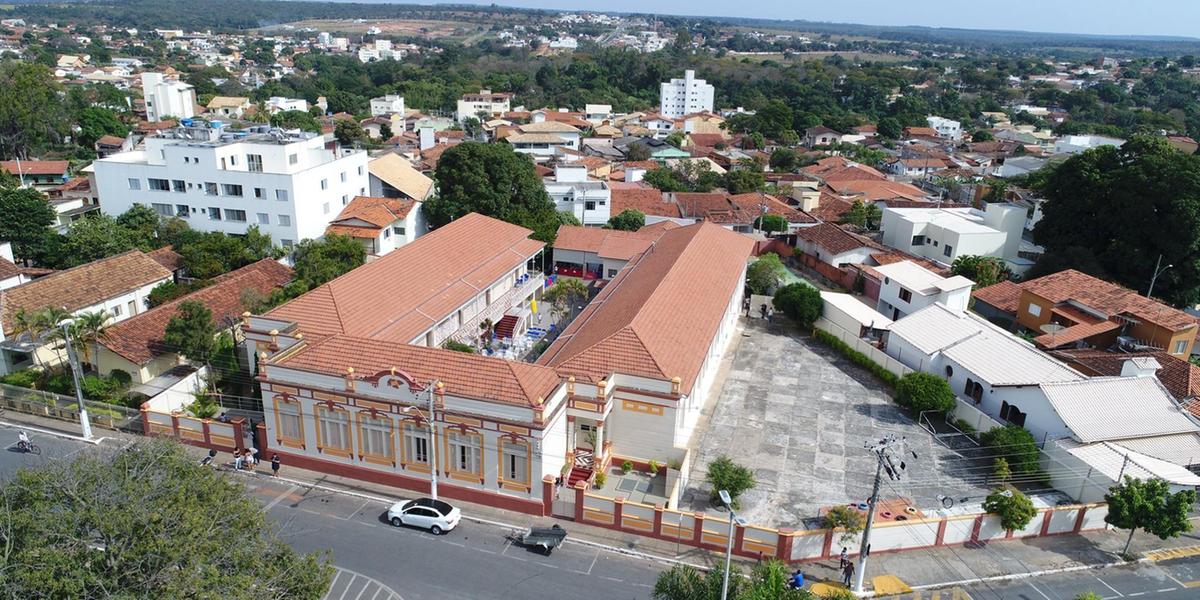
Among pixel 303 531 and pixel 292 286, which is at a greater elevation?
pixel 292 286

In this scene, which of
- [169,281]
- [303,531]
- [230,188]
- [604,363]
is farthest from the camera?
[230,188]

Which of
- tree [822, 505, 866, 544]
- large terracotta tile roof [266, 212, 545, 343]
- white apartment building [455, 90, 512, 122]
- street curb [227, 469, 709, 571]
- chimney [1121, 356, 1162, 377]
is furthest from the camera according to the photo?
white apartment building [455, 90, 512, 122]

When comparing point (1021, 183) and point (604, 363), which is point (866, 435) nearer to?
point (604, 363)

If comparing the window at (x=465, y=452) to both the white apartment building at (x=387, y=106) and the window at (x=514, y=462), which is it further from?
the white apartment building at (x=387, y=106)

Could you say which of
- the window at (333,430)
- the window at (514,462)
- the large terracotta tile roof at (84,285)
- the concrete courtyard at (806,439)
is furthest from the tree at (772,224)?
the window at (333,430)

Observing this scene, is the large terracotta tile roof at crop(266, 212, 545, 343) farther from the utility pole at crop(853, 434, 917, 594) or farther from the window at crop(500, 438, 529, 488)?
the utility pole at crop(853, 434, 917, 594)

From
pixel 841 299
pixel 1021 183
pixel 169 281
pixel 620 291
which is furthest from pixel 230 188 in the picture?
pixel 1021 183

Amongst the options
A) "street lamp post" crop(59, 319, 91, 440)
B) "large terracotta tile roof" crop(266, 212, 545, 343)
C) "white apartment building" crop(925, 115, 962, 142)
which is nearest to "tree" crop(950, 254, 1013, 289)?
"large terracotta tile roof" crop(266, 212, 545, 343)
